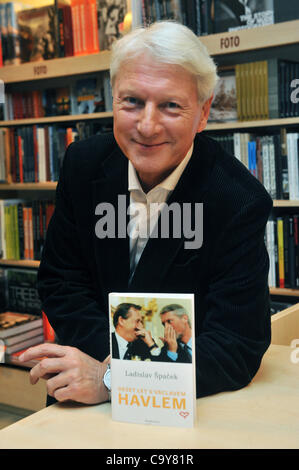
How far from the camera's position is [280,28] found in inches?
85.8

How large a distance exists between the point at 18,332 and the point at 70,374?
78.7 inches

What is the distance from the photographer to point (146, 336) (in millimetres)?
846

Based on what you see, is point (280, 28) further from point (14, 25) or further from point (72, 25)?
point (14, 25)

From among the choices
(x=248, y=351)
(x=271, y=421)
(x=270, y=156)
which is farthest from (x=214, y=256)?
(x=270, y=156)

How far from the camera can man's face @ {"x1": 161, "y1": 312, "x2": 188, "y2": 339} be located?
824 millimetres

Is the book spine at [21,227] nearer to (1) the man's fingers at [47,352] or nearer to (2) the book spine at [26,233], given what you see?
(2) the book spine at [26,233]

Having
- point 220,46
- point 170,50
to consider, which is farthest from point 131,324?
point 220,46

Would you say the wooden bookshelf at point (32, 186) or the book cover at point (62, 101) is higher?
the book cover at point (62, 101)

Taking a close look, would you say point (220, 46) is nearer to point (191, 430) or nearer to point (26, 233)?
point (26, 233)

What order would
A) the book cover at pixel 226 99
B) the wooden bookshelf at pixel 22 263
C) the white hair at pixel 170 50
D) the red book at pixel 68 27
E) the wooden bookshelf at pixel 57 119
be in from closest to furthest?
1. the white hair at pixel 170 50
2. the book cover at pixel 226 99
3. the wooden bookshelf at pixel 57 119
4. the red book at pixel 68 27
5. the wooden bookshelf at pixel 22 263

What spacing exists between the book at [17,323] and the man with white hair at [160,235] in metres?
1.61

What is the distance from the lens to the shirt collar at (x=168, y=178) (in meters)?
1.20

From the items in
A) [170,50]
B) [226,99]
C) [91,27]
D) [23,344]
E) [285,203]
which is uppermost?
[91,27]

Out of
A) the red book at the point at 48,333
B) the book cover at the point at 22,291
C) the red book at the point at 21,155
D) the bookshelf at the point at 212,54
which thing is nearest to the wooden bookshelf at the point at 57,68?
the bookshelf at the point at 212,54
